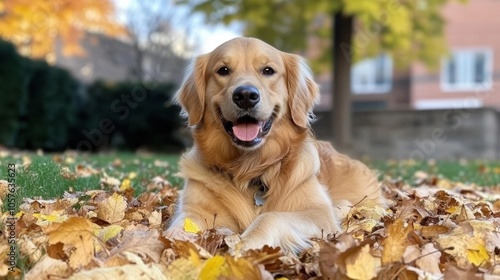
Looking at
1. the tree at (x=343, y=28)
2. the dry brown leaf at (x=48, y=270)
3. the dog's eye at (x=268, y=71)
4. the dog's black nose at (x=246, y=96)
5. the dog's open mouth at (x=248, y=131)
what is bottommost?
the dry brown leaf at (x=48, y=270)

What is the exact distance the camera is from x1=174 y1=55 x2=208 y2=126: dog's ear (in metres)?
3.84

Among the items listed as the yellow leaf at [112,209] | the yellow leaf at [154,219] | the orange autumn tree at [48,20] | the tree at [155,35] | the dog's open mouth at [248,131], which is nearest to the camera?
the yellow leaf at [112,209]

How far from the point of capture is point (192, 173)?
363cm

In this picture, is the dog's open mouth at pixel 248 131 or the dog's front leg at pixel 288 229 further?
the dog's open mouth at pixel 248 131

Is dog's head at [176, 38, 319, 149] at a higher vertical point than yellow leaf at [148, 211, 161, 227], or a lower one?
higher

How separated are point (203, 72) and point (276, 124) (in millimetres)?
660

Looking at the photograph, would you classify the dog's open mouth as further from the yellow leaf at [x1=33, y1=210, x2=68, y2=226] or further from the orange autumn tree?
the orange autumn tree

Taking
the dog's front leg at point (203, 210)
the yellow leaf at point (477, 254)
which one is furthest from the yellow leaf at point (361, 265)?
the dog's front leg at point (203, 210)

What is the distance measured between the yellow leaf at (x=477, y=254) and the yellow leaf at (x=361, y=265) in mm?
654

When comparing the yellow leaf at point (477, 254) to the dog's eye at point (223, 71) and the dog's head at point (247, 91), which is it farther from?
the dog's eye at point (223, 71)

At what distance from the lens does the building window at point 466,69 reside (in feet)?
85.4

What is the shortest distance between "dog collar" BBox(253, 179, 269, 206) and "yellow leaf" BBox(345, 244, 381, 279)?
56.3 inches

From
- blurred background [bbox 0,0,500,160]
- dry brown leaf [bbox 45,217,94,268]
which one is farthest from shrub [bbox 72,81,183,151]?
dry brown leaf [bbox 45,217,94,268]

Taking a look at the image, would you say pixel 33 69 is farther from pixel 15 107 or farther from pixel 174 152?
pixel 174 152
